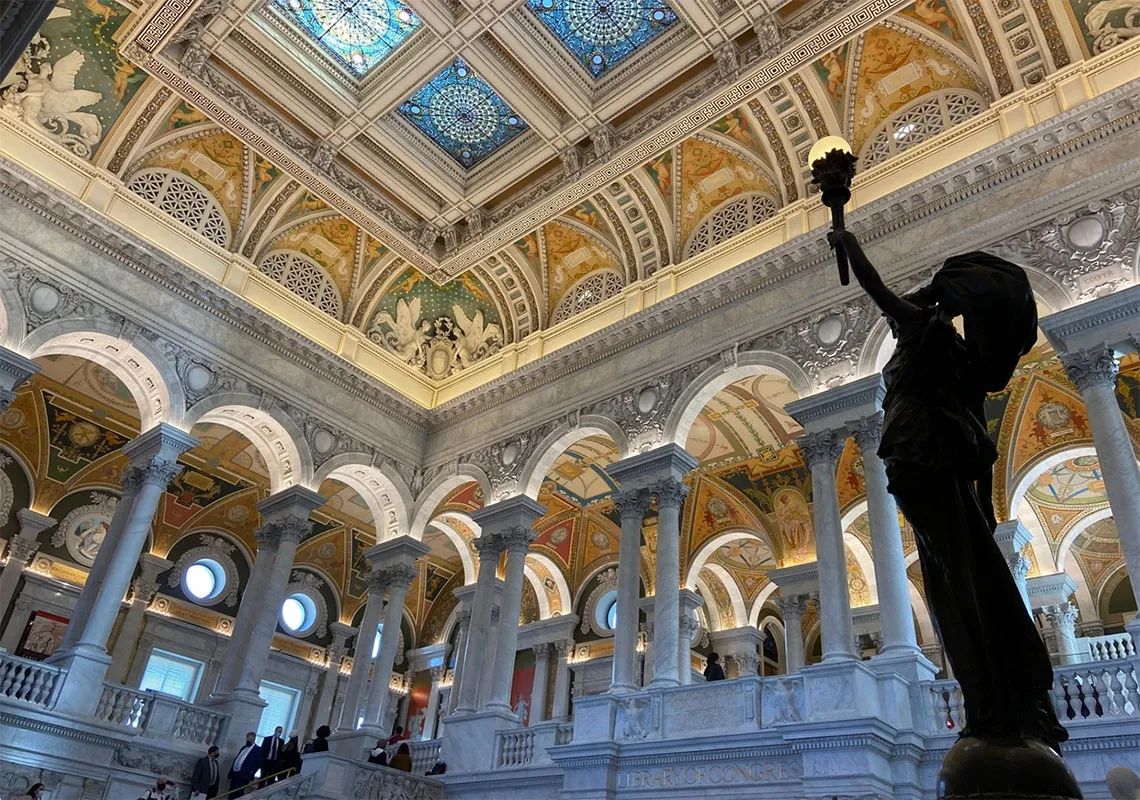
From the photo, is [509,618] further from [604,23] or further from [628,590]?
[604,23]

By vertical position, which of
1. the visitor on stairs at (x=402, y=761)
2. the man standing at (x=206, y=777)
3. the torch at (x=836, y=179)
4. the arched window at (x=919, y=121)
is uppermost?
the arched window at (x=919, y=121)

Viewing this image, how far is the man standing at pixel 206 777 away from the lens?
Result: 462 inches

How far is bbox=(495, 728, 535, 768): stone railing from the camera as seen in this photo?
12.5m

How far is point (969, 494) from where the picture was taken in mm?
3148

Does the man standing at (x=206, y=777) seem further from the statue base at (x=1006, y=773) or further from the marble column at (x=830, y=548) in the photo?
the statue base at (x=1006, y=773)

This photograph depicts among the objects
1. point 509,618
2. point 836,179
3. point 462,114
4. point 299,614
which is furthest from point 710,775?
point 299,614

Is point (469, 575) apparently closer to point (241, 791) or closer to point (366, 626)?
point (366, 626)

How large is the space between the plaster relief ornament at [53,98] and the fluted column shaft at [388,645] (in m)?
8.74

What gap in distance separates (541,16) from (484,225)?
172 inches

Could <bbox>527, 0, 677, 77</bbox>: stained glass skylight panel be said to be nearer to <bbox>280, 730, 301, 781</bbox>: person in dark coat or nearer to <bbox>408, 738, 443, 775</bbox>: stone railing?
<bbox>408, 738, 443, 775</bbox>: stone railing

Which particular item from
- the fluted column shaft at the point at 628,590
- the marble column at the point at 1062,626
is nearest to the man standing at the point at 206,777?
the fluted column shaft at the point at 628,590

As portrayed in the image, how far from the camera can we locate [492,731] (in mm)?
13086

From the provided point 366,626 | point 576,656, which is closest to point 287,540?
point 366,626

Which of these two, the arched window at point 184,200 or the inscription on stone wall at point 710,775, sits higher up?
the arched window at point 184,200
